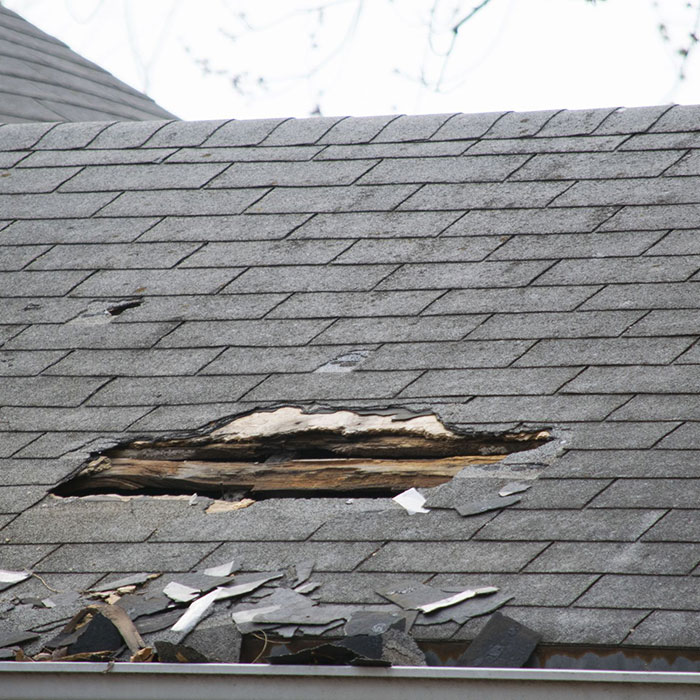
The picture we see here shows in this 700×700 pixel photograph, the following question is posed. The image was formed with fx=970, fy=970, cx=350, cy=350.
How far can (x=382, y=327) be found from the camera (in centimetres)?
392

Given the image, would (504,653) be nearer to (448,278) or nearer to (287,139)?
(448,278)

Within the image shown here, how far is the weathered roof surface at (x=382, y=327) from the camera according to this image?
2.87 meters

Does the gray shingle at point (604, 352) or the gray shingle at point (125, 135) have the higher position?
the gray shingle at point (125, 135)

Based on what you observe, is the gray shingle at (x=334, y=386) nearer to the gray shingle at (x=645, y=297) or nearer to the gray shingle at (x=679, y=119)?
the gray shingle at (x=645, y=297)

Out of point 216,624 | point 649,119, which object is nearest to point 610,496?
point 216,624

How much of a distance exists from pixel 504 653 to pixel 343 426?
1.21m

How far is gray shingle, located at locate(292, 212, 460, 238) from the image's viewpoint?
4453 mm

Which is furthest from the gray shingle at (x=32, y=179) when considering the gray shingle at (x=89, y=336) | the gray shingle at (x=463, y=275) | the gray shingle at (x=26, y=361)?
the gray shingle at (x=463, y=275)

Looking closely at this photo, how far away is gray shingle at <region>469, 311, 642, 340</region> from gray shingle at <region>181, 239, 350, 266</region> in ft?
2.95

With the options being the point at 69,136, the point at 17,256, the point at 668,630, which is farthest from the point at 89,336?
the point at 668,630

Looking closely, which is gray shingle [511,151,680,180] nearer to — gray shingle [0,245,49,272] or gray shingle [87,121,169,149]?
gray shingle [87,121,169,149]

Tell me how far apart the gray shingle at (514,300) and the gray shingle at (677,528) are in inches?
47.2

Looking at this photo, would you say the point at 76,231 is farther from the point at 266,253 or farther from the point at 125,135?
the point at 266,253

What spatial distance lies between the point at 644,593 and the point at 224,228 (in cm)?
275
